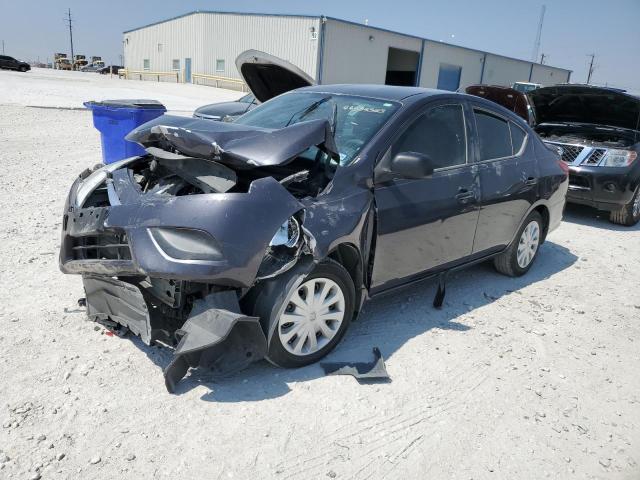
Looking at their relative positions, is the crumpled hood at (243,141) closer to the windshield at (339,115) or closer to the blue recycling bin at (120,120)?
the windshield at (339,115)

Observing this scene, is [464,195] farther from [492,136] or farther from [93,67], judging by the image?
[93,67]

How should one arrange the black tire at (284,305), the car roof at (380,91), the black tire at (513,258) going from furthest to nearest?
the black tire at (513,258) → the car roof at (380,91) → the black tire at (284,305)

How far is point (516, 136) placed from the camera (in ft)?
15.9

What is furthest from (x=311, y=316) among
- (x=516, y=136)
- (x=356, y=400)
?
(x=516, y=136)

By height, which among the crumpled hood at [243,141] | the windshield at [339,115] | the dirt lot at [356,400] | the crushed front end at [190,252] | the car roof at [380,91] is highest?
the car roof at [380,91]

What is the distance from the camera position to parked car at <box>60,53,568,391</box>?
107 inches

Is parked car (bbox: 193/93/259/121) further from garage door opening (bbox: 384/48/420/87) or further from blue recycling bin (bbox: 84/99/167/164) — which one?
garage door opening (bbox: 384/48/420/87)

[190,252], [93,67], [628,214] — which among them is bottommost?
[628,214]

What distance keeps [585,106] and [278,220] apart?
285 inches

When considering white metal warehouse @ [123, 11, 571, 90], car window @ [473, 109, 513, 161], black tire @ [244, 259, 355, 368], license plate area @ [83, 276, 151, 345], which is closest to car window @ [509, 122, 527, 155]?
Result: car window @ [473, 109, 513, 161]

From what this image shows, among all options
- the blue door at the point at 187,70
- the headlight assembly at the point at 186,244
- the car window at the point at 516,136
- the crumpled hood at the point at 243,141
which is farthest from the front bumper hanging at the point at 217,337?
the blue door at the point at 187,70

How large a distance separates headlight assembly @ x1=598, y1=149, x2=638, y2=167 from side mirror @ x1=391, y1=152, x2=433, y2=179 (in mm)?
5489

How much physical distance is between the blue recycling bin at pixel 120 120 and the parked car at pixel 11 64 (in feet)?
160

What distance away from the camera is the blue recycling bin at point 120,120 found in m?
7.04
